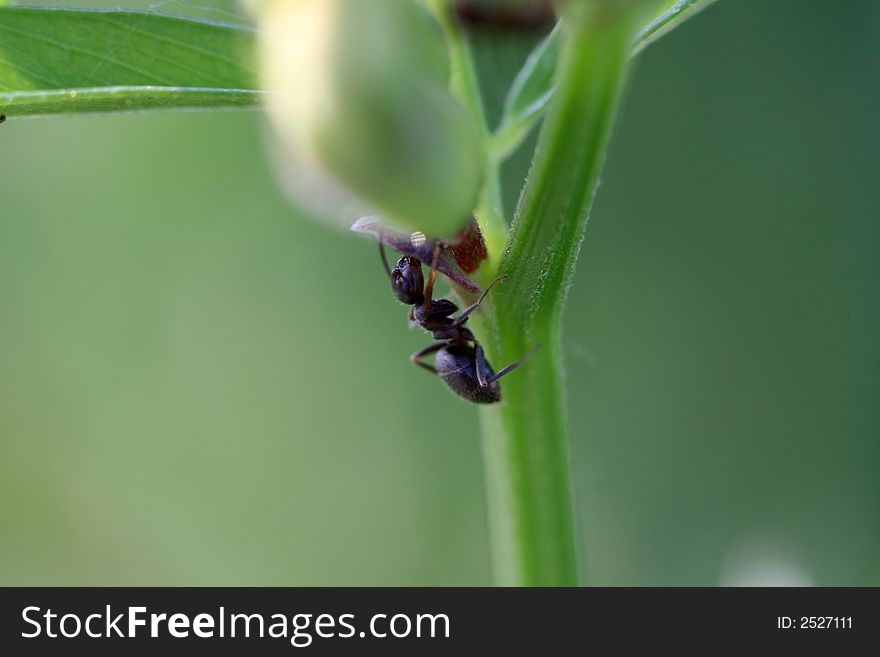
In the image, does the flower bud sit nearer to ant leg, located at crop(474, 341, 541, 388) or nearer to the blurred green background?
ant leg, located at crop(474, 341, 541, 388)

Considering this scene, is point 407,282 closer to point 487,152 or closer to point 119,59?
point 487,152

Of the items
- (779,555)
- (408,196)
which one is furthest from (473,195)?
(779,555)

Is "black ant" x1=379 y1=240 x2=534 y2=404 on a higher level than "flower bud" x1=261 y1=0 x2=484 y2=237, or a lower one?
higher

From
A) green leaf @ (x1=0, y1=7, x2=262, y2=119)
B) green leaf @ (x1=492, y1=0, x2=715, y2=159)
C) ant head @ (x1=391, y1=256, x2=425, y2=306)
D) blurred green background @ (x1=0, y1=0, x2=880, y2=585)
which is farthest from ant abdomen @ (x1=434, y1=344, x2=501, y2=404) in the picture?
blurred green background @ (x1=0, y1=0, x2=880, y2=585)

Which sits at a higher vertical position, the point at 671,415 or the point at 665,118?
the point at 665,118

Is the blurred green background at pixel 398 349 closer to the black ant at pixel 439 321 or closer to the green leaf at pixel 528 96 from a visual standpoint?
the black ant at pixel 439 321
